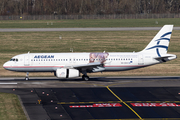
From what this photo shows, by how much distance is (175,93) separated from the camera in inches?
1463

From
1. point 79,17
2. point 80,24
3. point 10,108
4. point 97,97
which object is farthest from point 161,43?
point 79,17

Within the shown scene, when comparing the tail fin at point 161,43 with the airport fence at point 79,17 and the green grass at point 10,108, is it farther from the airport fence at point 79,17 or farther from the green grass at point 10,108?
the airport fence at point 79,17

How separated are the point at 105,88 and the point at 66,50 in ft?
109

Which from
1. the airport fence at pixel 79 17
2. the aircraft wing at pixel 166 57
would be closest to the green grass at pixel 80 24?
the airport fence at pixel 79 17

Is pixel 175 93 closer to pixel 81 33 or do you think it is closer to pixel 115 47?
pixel 115 47

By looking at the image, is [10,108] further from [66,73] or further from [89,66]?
[89,66]

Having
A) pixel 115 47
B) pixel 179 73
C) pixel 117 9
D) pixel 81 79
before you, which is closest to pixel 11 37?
pixel 115 47

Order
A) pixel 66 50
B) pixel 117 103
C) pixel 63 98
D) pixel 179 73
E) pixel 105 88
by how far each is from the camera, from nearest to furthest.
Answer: pixel 117 103
pixel 63 98
pixel 105 88
pixel 179 73
pixel 66 50

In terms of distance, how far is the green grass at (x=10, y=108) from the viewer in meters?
27.7

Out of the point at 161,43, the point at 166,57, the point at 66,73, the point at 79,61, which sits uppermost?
the point at 161,43

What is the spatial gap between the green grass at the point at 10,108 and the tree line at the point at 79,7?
5423 inches

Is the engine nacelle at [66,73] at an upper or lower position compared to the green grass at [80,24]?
lower

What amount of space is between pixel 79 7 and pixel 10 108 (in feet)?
515

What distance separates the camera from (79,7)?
183 m
